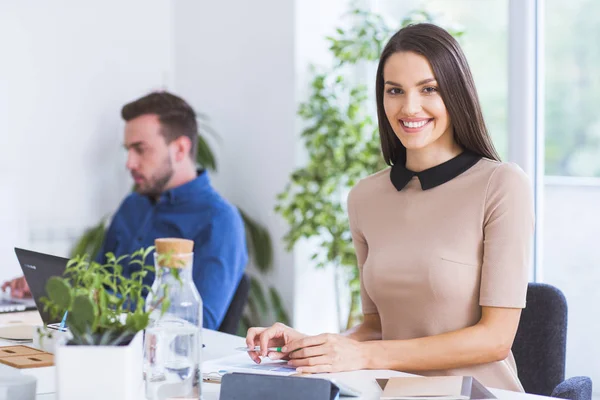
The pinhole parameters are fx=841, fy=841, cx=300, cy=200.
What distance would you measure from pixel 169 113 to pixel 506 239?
69.7 inches

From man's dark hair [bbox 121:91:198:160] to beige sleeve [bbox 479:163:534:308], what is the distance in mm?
1646

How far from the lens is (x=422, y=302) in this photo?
205 centimetres

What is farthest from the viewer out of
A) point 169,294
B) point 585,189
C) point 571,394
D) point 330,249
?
point 330,249

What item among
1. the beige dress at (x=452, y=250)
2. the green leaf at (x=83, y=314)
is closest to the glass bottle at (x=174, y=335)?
the green leaf at (x=83, y=314)

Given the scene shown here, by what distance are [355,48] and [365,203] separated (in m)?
1.59

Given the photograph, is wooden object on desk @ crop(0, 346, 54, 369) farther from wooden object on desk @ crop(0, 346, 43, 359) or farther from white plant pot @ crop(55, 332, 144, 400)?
white plant pot @ crop(55, 332, 144, 400)

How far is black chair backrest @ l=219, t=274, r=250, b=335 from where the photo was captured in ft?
8.95

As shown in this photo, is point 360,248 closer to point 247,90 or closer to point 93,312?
A: point 93,312

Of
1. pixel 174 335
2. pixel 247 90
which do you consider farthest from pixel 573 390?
pixel 247 90

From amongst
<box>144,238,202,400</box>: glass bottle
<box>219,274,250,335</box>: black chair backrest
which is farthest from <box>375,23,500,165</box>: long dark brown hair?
<box>219,274,250,335</box>: black chair backrest

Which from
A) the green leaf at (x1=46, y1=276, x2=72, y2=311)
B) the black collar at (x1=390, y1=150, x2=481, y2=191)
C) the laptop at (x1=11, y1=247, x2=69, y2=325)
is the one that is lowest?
the laptop at (x1=11, y1=247, x2=69, y2=325)

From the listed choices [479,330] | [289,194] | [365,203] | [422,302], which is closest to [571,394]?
[479,330]

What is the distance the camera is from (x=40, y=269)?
2.06 metres

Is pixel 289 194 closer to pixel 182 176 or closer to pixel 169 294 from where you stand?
pixel 182 176
